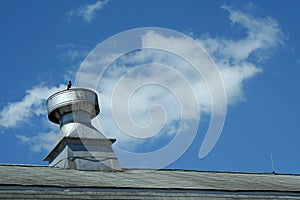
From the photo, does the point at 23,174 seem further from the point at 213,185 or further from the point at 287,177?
the point at 287,177

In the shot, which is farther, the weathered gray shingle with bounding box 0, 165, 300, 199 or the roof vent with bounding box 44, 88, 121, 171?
the roof vent with bounding box 44, 88, 121, 171

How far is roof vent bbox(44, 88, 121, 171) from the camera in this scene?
17906 millimetres

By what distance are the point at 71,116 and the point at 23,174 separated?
5.41 metres

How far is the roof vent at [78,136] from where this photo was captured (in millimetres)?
17906

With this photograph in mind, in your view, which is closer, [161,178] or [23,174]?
[23,174]

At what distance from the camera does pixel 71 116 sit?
19.5 m

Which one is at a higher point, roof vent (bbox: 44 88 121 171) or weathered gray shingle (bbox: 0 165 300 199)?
roof vent (bbox: 44 88 121 171)

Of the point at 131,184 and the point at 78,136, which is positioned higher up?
Answer: the point at 78,136

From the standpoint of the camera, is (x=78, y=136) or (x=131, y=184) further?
(x=78, y=136)

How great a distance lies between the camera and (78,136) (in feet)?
61.2

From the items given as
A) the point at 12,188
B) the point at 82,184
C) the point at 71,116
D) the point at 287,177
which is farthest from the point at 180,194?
the point at 287,177

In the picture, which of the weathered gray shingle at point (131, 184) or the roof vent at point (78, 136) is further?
the roof vent at point (78, 136)

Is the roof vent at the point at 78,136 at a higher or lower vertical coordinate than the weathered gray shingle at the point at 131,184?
higher

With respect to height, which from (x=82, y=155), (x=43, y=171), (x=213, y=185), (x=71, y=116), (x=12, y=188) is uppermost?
(x=71, y=116)
